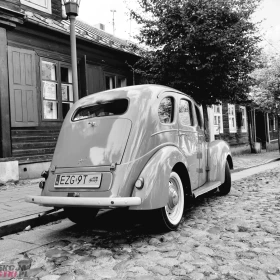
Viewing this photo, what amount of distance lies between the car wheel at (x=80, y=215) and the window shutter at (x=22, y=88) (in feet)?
15.9

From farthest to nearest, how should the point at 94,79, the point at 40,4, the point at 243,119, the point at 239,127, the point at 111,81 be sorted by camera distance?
1. the point at 243,119
2. the point at 239,127
3. the point at 111,81
4. the point at 94,79
5. the point at 40,4

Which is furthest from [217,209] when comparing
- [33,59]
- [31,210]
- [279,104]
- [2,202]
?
[279,104]

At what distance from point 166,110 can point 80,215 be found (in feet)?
6.33

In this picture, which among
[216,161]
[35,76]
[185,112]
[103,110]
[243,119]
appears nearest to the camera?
[103,110]

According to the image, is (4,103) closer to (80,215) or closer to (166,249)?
(80,215)

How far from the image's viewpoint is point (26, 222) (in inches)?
168

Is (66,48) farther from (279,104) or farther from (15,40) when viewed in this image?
(279,104)

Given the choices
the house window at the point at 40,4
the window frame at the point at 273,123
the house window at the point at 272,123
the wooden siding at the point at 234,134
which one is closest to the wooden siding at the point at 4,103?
the house window at the point at 40,4

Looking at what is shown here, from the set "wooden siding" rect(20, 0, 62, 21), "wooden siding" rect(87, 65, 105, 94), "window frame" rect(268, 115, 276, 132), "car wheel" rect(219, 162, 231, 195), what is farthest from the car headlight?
"window frame" rect(268, 115, 276, 132)

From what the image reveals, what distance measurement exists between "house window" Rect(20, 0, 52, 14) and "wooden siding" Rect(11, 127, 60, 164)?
403 centimetres

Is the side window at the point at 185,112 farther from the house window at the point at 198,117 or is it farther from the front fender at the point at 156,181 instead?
the front fender at the point at 156,181

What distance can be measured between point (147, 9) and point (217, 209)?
787cm

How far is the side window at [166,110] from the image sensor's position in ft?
13.9

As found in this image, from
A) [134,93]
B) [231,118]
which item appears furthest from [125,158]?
[231,118]
